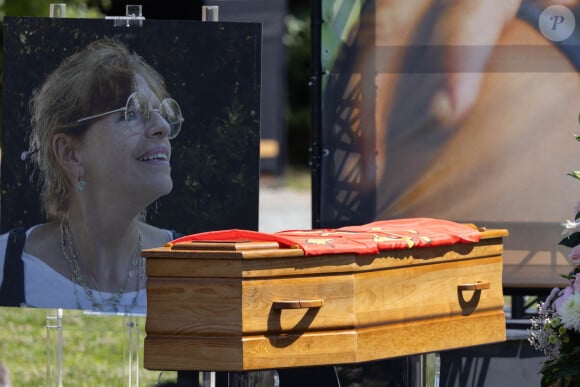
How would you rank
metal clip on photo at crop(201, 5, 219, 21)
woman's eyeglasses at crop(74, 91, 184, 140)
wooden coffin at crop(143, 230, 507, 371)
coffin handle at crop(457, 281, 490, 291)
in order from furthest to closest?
metal clip on photo at crop(201, 5, 219, 21), woman's eyeglasses at crop(74, 91, 184, 140), coffin handle at crop(457, 281, 490, 291), wooden coffin at crop(143, 230, 507, 371)

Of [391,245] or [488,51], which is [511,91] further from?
[391,245]

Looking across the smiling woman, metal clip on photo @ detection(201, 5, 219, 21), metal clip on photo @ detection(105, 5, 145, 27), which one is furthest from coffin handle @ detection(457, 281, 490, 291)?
metal clip on photo @ detection(105, 5, 145, 27)

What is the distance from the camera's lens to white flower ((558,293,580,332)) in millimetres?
3686

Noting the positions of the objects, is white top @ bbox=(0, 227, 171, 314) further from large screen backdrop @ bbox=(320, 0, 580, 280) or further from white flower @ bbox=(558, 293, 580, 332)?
white flower @ bbox=(558, 293, 580, 332)

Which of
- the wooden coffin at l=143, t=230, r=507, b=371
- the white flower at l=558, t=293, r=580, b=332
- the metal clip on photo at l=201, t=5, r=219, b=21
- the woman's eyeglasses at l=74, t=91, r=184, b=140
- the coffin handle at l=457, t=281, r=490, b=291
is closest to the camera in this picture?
the wooden coffin at l=143, t=230, r=507, b=371

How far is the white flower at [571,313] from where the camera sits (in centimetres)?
369

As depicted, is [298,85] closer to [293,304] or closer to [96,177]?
[96,177]

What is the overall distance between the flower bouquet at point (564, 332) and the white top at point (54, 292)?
1.68m

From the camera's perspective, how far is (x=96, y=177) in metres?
4.83

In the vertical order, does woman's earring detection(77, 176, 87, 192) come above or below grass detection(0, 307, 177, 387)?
above

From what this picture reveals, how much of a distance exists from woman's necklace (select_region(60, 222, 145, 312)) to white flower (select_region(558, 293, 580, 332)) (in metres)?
1.83

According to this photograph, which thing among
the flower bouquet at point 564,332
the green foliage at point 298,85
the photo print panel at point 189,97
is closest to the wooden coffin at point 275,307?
the flower bouquet at point 564,332

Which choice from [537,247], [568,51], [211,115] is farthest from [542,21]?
[211,115]

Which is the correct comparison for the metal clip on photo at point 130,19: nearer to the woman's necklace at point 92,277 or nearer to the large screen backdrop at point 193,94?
the large screen backdrop at point 193,94
